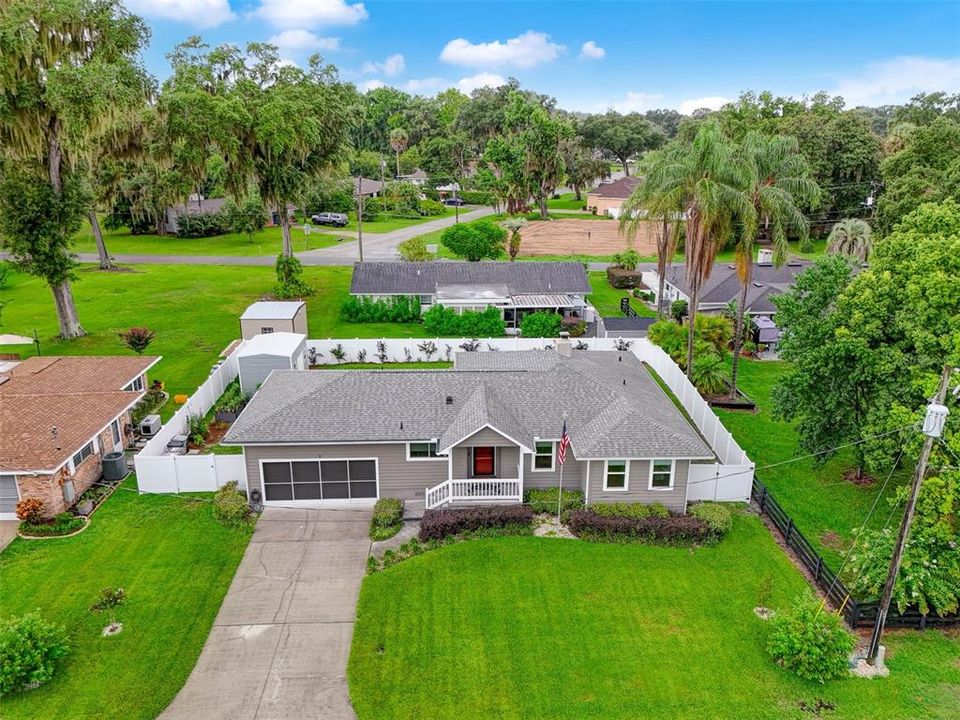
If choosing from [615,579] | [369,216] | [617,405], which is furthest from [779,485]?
[369,216]

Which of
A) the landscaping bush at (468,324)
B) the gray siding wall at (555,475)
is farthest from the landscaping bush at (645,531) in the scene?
the landscaping bush at (468,324)

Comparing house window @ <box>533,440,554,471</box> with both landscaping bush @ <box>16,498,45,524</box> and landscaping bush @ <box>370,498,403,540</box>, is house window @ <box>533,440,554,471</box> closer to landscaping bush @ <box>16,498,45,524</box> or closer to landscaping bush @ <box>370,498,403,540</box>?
landscaping bush @ <box>370,498,403,540</box>

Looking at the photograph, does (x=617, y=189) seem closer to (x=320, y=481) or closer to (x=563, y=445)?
(x=563, y=445)

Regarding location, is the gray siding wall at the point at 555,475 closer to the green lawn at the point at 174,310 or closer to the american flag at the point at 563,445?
the american flag at the point at 563,445

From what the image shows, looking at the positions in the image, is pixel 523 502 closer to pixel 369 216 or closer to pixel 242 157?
pixel 242 157

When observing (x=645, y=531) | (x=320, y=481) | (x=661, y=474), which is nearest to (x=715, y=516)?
(x=661, y=474)

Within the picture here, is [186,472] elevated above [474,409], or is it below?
below

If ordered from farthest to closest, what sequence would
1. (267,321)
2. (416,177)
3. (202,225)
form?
(416,177)
(202,225)
(267,321)
